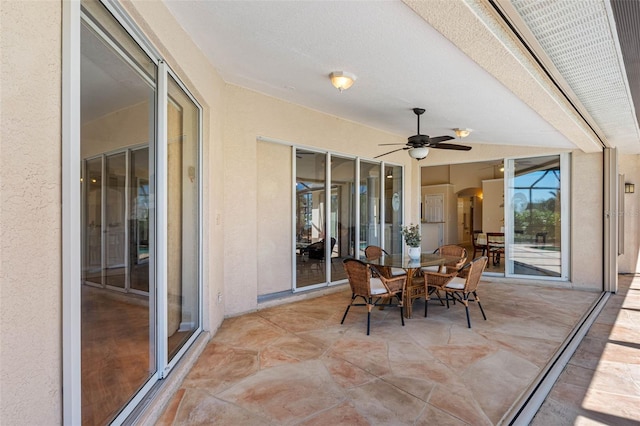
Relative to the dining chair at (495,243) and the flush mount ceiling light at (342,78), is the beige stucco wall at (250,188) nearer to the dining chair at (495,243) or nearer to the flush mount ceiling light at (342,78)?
the flush mount ceiling light at (342,78)

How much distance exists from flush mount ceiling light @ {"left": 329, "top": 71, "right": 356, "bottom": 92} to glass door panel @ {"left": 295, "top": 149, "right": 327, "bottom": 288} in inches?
65.3

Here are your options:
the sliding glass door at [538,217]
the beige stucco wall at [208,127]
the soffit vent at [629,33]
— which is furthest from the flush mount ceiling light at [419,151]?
the sliding glass door at [538,217]

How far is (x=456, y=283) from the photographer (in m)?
3.97

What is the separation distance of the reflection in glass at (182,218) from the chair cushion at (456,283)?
9.92ft

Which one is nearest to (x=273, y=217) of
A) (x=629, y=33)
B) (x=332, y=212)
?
(x=332, y=212)

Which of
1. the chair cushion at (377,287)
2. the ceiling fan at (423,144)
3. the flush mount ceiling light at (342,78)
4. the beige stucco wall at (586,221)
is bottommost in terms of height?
the chair cushion at (377,287)

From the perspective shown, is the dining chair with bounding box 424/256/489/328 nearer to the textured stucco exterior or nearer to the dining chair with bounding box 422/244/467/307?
the dining chair with bounding box 422/244/467/307

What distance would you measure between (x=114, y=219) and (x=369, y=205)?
4.67 metres

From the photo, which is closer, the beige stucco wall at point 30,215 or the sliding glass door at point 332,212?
the beige stucco wall at point 30,215

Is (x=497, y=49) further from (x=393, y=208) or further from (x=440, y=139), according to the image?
(x=393, y=208)

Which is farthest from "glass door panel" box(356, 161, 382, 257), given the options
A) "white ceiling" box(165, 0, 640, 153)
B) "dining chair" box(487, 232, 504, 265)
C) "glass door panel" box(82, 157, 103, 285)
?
"glass door panel" box(82, 157, 103, 285)

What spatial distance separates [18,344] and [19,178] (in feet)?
1.86

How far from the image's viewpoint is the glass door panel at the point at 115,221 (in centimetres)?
219

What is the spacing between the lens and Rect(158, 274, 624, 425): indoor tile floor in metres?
2.17
